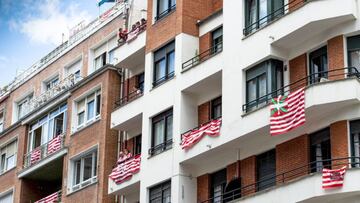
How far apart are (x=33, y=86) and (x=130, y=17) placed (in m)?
12.0

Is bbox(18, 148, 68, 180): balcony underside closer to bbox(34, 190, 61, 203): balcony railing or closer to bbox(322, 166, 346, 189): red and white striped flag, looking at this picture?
bbox(34, 190, 61, 203): balcony railing

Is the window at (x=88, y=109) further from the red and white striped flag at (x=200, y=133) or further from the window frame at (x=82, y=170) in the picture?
the red and white striped flag at (x=200, y=133)

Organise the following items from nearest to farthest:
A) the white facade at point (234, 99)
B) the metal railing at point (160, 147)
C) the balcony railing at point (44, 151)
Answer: the white facade at point (234, 99)
the metal railing at point (160, 147)
the balcony railing at point (44, 151)

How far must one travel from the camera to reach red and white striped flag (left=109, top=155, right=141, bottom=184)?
4100 centimetres

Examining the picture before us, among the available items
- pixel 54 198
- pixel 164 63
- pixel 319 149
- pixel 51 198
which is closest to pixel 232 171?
pixel 319 149

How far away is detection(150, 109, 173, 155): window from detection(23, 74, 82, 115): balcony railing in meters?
9.76

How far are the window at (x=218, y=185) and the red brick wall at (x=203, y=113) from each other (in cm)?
252

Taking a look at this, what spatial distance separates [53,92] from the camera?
51.7 m

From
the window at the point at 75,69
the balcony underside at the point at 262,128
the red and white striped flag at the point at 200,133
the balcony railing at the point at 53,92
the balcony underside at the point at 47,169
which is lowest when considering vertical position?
the balcony underside at the point at 262,128

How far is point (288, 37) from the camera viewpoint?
111 feet

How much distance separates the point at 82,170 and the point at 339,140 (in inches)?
712

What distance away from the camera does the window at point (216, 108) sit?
38219 millimetres

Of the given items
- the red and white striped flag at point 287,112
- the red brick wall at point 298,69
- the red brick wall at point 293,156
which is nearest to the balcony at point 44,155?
the red brick wall at point 293,156

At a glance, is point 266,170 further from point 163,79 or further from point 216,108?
point 163,79
